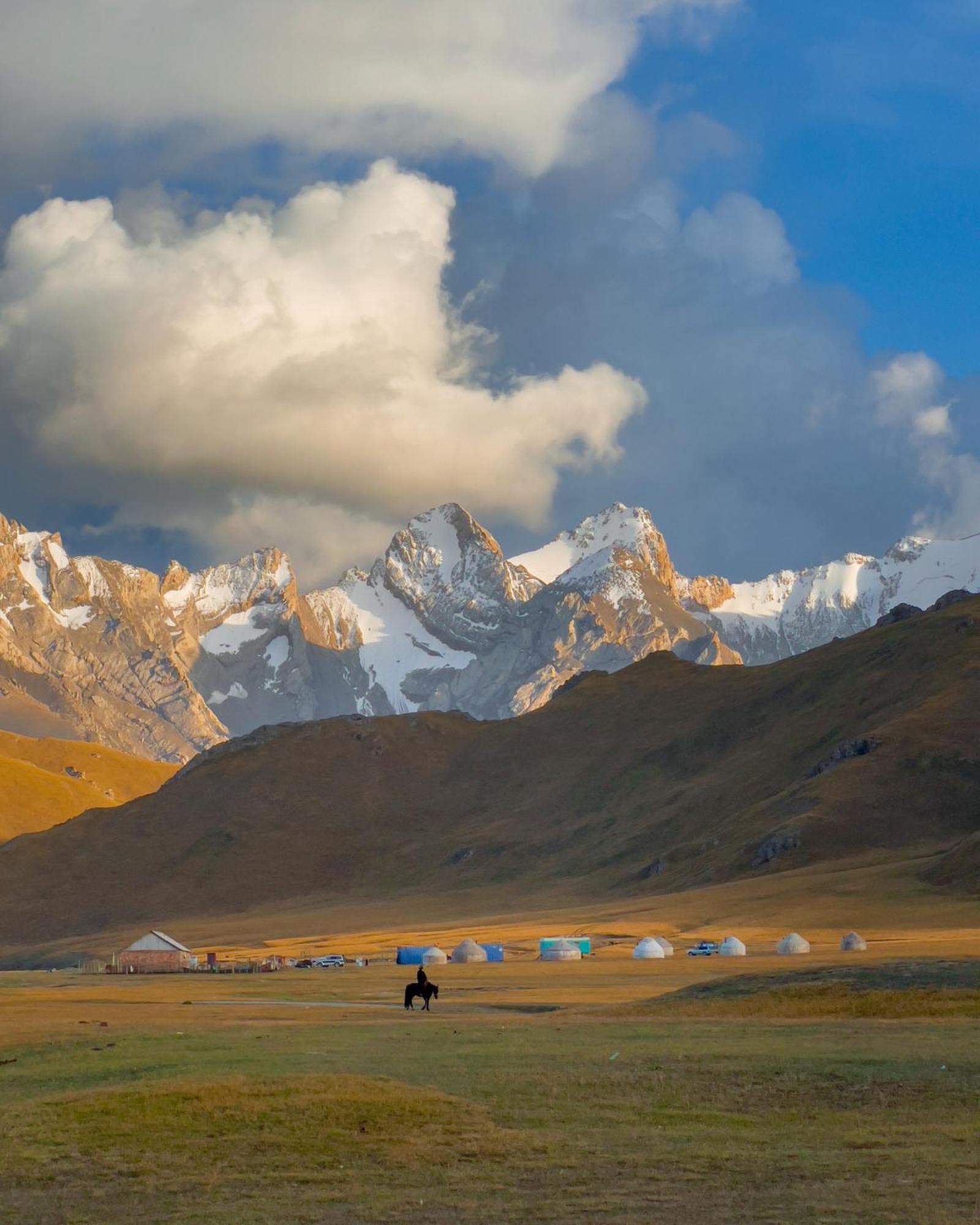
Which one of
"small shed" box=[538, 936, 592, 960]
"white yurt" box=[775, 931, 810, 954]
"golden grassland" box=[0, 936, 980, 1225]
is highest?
"small shed" box=[538, 936, 592, 960]

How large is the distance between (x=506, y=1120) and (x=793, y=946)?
105 m

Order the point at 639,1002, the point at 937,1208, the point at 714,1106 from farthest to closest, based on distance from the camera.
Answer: the point at 639,1002 < the point at 714,1106 < the point at 937,1208

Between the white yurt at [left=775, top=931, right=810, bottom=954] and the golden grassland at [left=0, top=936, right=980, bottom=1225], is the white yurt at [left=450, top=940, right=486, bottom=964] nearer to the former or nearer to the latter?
the white yurt at [left=775, top=931, right=810, bottom=954]

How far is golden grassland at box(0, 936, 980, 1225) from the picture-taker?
24250 mm

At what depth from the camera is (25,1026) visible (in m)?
59.3

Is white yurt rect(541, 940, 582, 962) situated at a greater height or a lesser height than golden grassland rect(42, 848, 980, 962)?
lesser

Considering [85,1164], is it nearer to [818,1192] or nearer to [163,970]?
[818,1192]

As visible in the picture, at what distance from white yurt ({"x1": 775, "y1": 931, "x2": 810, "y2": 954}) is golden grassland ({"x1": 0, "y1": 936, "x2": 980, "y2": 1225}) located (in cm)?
7443

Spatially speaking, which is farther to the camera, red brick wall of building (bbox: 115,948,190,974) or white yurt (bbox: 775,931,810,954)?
red brick wall of building (bbox: 115,948,190,974)

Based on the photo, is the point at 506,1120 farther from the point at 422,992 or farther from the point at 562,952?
the point at 562,952

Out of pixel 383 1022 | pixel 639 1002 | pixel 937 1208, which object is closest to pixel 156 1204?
pixel 937 1208

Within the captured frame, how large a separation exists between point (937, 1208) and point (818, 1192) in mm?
2033

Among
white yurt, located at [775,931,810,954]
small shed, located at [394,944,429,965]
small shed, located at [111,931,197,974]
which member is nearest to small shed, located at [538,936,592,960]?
small shed, located at [394,944,429,965]

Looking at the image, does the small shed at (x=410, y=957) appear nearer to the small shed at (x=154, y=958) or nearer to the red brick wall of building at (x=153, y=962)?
the small shed at (x=154, y=958)
